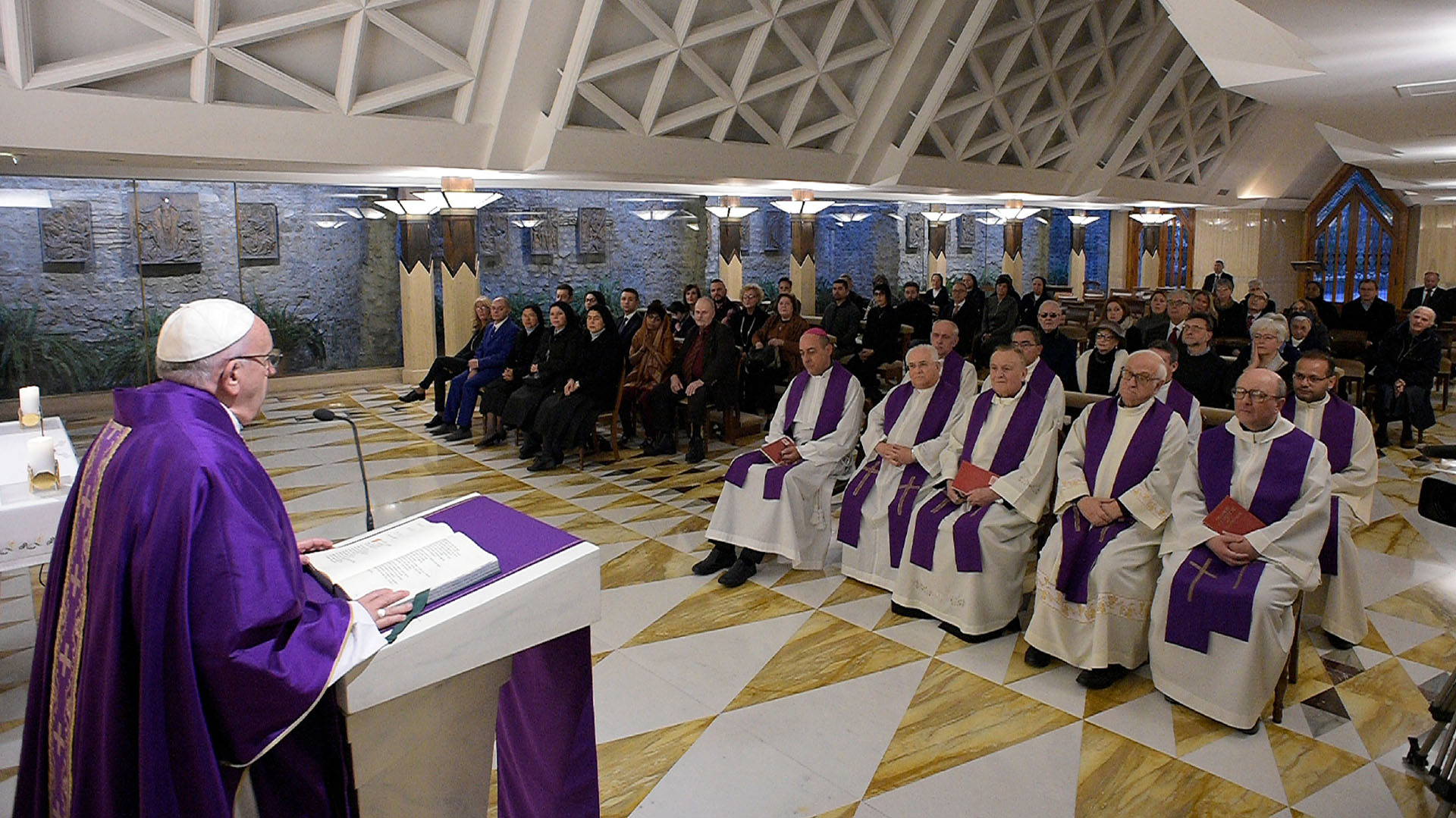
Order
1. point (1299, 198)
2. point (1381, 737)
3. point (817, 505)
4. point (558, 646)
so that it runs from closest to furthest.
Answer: point (558, 646), point (1381, 737), point (817, 505), point (1299, 198)

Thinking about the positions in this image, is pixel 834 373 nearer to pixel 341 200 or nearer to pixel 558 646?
pixel 558 646

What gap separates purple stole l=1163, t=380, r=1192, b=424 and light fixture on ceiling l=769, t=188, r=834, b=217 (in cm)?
893

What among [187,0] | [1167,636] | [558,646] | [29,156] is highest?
[187,0]

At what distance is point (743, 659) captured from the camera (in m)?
4.54

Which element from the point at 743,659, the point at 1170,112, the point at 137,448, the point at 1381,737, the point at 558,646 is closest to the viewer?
the point at 137,448

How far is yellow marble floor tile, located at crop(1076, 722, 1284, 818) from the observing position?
3.33m

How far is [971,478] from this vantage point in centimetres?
497

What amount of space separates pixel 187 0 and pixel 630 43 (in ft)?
12.7

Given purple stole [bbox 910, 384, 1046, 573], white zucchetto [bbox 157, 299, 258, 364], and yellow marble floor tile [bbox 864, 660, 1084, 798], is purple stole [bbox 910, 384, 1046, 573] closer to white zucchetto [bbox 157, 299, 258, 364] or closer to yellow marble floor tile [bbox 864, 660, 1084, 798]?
yellow marble floor tile [bbox 864, 660, 1084, 798]

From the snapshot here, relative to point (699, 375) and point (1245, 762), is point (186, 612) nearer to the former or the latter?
point (1245, 762)

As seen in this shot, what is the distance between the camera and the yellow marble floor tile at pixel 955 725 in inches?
143

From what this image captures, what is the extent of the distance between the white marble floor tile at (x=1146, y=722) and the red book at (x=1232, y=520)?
76cm

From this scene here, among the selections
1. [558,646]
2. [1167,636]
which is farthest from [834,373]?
[558,646]

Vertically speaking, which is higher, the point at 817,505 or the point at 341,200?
the point at 341,200
